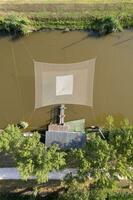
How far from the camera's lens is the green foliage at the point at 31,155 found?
455 inches

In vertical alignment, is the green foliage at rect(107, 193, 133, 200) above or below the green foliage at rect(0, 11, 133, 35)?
below

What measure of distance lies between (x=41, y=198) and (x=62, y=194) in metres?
0.63

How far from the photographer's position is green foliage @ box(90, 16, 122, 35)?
13602mm

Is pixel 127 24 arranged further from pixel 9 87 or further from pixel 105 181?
pixel 105 181

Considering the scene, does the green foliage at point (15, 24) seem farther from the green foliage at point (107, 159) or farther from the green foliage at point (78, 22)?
the green foliage at point (107, 159)

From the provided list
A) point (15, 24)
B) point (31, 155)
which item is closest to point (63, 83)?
point (15, 24)

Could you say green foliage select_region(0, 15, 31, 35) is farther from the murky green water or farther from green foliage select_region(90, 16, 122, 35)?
green foliage select_region(90, 16, 122, 35)

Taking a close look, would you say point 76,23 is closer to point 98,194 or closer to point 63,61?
point 63,61

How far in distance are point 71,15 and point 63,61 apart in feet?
4.67

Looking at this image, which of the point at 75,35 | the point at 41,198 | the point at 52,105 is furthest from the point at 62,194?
the point at 75,35

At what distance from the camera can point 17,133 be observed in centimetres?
1195

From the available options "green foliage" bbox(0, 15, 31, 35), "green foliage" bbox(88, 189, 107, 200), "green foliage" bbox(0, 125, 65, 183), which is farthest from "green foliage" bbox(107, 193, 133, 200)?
"green foliage" bbox(0, 15, 31, 35)

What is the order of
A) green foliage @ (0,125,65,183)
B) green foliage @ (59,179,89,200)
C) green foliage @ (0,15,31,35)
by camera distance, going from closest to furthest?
green foliage @ (0,125,65,183) < green foliage @ (59,179,89,200) < green foliage @ (0,15,31,35)

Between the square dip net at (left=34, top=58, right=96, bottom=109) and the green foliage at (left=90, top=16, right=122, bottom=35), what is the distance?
40.6 inches
